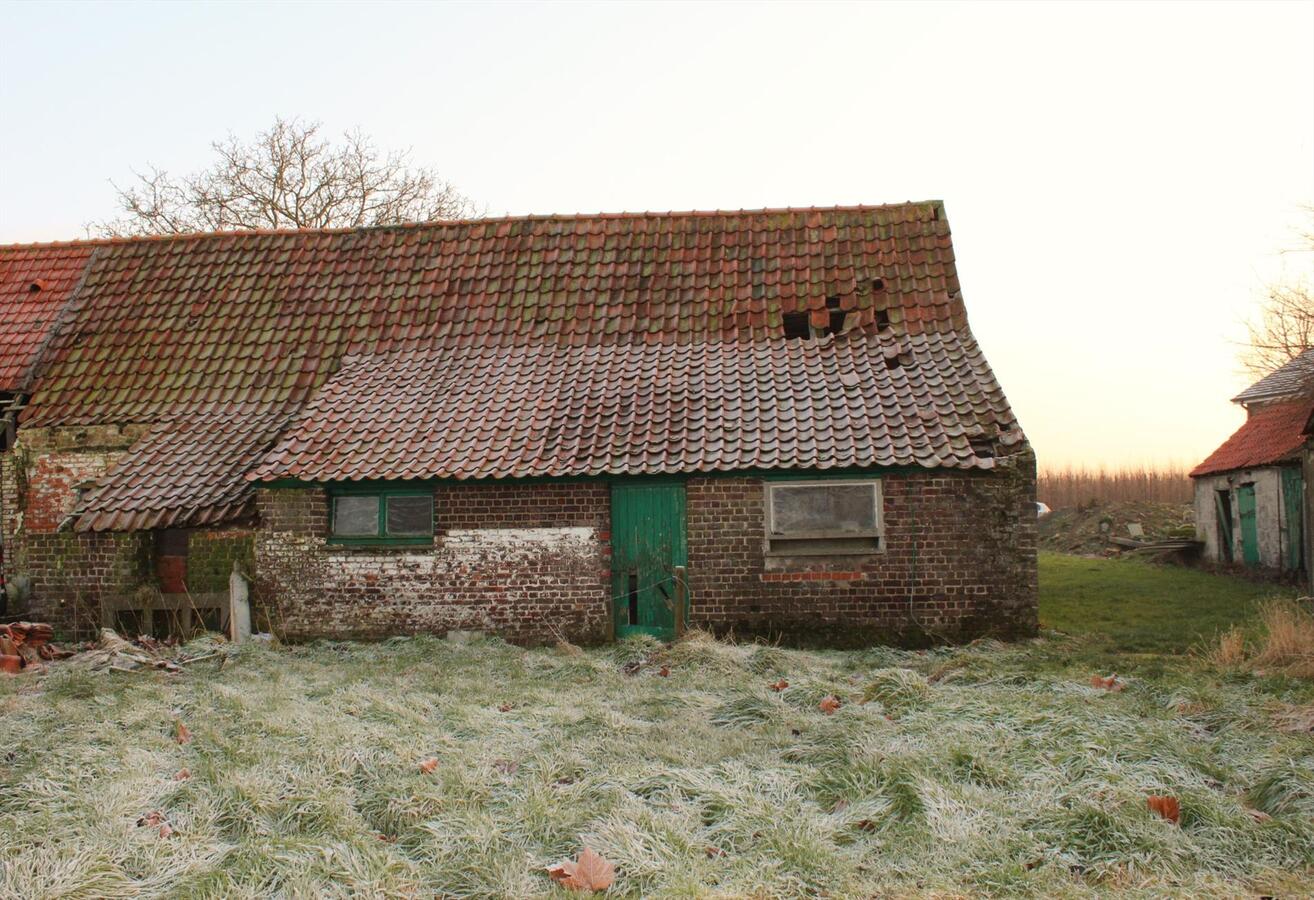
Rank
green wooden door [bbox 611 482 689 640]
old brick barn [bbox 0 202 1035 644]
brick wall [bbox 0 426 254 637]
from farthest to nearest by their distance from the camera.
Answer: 1. brick wall [bbox 0 426 254 637]
2. green wooden door [bbox 611 482 689 640]
3. old brick barn [bbox 0 202 1035 644]

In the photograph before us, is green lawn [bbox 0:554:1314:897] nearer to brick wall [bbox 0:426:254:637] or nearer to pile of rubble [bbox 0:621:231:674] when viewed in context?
pile of rubble [bbox 0:621:231:674]

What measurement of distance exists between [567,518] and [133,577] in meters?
6.27

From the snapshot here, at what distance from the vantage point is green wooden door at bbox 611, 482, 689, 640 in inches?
518

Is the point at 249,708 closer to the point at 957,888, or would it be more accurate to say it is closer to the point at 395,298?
the point at 957,888

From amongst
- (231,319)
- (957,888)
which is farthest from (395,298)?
(957,888)

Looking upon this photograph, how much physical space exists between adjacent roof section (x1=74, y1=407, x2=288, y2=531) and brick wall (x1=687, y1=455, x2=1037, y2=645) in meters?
6.07

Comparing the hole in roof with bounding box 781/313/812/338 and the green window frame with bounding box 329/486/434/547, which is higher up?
the hole in roof with bounding box 781/313/812/338

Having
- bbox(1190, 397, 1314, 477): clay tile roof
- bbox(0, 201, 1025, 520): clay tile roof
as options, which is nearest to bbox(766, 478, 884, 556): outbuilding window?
bbox(0, 201, 1025, 520): clay tile roof

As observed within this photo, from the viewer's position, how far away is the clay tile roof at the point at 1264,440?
22344mm

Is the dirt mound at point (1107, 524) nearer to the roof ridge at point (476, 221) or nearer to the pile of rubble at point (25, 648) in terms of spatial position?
the roof ridge at point (476, 221)

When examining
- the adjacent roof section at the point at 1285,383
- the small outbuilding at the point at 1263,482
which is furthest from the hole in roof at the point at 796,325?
the adjacent roof section at the point at 1285,383

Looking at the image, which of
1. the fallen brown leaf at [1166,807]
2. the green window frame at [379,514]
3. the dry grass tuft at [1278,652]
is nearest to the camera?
the fallen brown leaf at [1166,807]

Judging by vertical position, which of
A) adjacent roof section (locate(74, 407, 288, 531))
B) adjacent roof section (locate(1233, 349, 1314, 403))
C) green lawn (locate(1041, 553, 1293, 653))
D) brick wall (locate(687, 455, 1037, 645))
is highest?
adjacent roof section (locate(1233, 349, 1314, 403))

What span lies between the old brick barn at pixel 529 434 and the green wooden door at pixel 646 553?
0.03 meters
